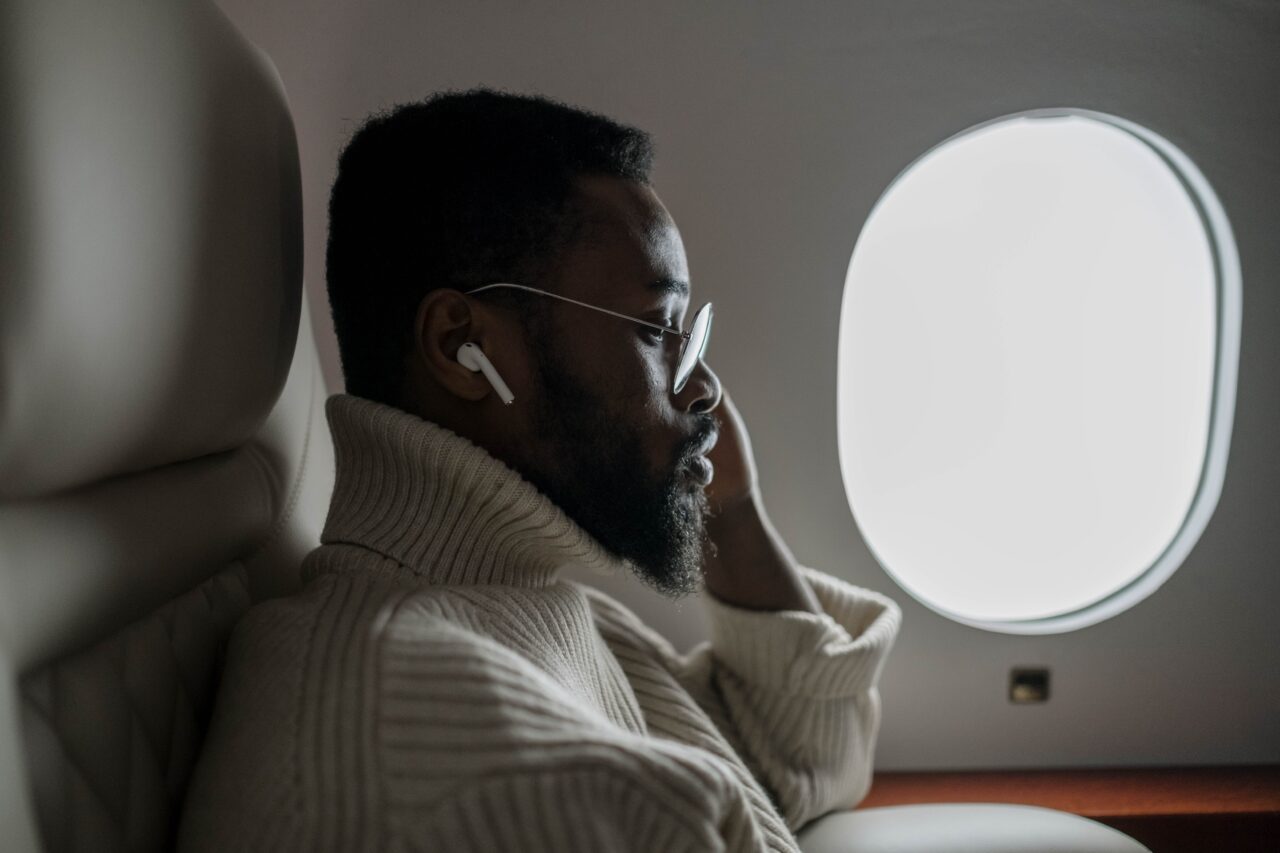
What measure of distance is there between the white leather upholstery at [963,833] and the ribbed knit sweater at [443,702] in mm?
260

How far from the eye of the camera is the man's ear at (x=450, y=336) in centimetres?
91

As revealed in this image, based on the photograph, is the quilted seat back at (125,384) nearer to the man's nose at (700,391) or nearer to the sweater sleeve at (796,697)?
the man's nose at (700,391)

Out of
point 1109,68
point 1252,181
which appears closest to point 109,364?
→ point 1109,68

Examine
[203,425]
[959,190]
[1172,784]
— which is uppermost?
[959,190]

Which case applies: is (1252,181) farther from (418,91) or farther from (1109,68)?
(418,91)

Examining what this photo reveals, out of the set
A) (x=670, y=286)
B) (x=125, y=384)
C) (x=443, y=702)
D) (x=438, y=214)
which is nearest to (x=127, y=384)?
(x=125, y=384)

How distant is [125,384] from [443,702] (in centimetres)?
29

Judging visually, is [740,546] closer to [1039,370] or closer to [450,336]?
[450,336]

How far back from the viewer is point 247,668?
0.69 m

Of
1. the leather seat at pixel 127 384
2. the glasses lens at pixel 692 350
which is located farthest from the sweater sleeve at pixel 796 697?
the leather seat at pixel 127 384

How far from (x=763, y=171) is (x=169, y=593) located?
1.00 meters

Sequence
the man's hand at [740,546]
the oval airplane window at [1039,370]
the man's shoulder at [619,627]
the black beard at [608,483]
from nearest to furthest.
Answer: the black beard at [608,483]
the man's shoulder at [619,627]
the man's hand at [740,546]
the oval airplane window at [1039,370]

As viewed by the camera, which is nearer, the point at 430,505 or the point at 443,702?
the point at 443,702

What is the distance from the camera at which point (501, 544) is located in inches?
34.9
